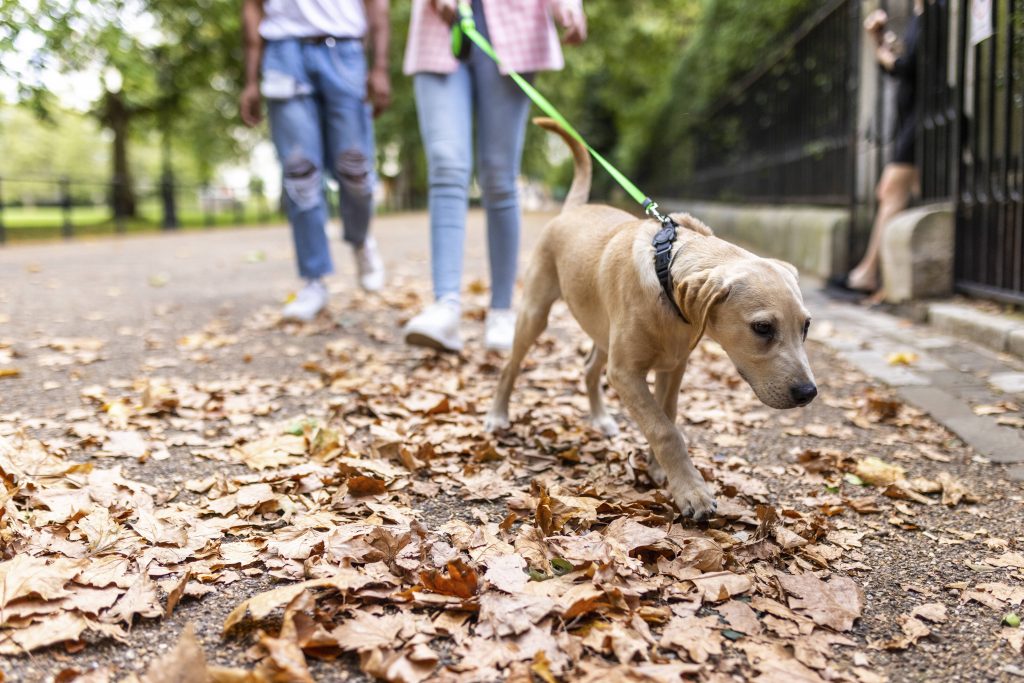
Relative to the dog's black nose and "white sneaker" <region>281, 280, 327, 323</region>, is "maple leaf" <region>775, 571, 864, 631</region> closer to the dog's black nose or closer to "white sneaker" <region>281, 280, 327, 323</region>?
the dog's black nose

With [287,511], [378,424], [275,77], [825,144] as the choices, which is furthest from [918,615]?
[825,144]

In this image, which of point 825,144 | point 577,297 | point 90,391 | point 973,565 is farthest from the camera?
point 825,144

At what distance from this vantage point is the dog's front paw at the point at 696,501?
244 cm

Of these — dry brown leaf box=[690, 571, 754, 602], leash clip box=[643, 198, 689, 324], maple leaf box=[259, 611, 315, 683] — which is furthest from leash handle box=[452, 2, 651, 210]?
maple leaf box=[259, 611, 315, 683]

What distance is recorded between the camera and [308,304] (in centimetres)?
543

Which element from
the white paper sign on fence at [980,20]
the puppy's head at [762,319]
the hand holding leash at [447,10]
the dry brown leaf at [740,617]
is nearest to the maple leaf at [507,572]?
the dry brown leaf at [740,617]

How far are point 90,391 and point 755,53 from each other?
10.2 m

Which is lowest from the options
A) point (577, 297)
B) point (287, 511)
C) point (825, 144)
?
point (287, 511)

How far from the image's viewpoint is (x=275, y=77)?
16.2ft

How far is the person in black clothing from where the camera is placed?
19.8ft

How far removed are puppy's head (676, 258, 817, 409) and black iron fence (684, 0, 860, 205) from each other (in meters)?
5.31

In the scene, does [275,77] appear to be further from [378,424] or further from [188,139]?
[188,139]

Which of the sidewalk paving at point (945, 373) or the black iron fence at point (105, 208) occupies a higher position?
the black iron fence at point (105, 208)

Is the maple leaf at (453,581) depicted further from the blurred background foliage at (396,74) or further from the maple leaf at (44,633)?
the blurred background foliage at (396,74)
